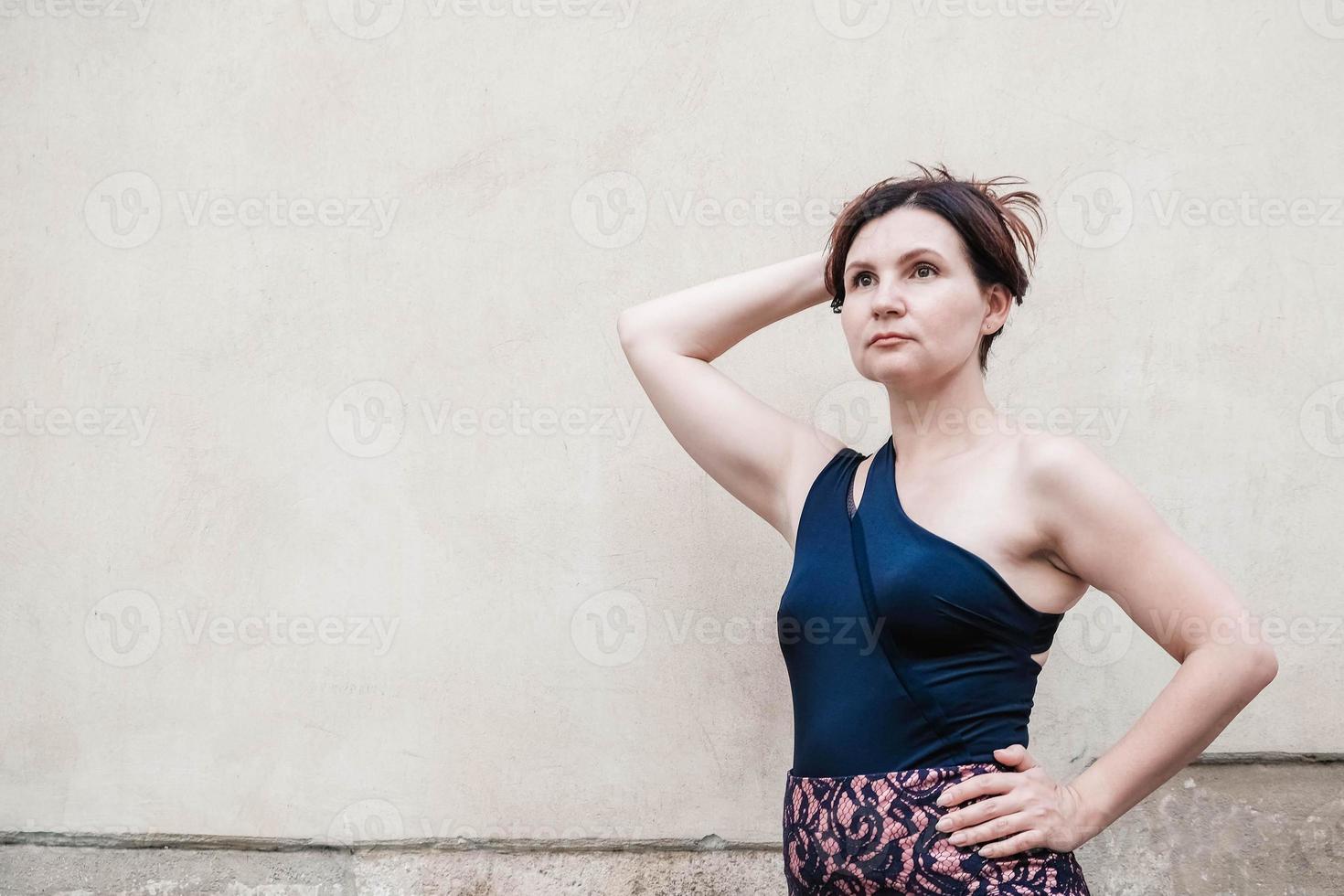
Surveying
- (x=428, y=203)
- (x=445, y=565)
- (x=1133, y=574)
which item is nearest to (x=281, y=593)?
(x=445, y=565)

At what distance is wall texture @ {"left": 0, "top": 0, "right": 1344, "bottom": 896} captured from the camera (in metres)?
2.56

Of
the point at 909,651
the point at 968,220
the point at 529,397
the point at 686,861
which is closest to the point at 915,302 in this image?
the point at 968,220

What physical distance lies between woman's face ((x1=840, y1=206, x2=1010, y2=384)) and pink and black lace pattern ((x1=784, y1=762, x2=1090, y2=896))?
0.63 m

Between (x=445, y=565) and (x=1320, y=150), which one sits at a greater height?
(x=1320, y=150)

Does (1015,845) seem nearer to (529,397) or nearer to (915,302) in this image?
(915,302)

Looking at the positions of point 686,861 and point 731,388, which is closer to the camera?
point 731,388

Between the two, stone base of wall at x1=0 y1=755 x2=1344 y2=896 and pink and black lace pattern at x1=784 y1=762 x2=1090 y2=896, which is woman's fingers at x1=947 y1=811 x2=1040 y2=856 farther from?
stone base of wall at x1=0 y1=755 x2=1344 y2=896

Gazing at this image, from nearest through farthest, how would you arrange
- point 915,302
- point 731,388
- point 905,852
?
1. point 905,852
2. point 915,302
3. point 731,388

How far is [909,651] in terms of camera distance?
69.0 inches

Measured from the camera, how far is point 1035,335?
102 inches

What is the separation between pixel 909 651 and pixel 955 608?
0.33 ft

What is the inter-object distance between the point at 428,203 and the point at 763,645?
1309 mm

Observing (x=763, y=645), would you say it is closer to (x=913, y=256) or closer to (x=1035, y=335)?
(x=1035, y=335)

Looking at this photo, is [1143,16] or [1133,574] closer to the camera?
[1133,574]
